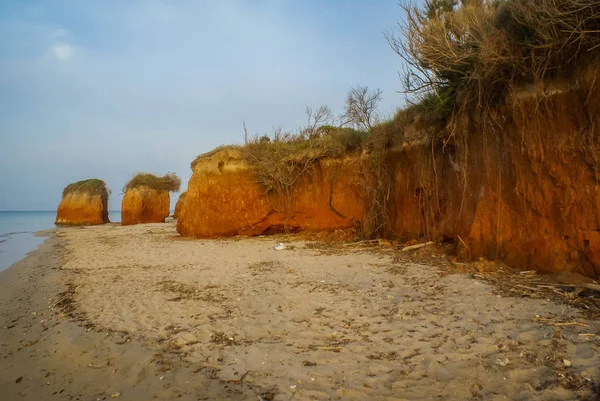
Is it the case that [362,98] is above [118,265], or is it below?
above

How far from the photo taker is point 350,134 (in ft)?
41.2

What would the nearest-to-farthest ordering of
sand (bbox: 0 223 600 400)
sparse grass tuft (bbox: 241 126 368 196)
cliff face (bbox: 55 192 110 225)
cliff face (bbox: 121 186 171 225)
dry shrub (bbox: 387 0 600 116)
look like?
sand (bbox: 0 223 600 400) < dry shrub (bbox: 387 0 600 116) < sparse grass tuft (bbox: 241 126 368 196) < cliff face (bbox: 121 186 171 225) < cliff face (bbox: 55 192 110 225)

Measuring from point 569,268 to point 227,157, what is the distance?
11590 mm

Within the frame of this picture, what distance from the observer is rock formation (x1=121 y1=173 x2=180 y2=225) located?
27406mm

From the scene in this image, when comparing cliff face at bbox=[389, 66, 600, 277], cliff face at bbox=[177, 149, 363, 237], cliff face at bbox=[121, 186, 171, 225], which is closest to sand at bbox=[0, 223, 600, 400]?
cliff face at bbox=[389, 66, 600, 277]

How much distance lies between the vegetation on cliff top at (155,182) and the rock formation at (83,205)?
Result: 4.07 metres

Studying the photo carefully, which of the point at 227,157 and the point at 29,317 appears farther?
the point at 227,157

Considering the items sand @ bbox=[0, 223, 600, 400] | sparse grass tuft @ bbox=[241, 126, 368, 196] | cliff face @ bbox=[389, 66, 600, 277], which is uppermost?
sparse grass tuft @ bbox=[241, 126, 368, 196]

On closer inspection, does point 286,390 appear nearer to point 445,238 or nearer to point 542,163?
point 542,163

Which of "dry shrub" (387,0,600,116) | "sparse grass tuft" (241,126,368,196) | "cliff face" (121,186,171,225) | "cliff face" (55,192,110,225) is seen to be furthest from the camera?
"cliff face" (55,192,110,225)

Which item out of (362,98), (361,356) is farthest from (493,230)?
(362,98)

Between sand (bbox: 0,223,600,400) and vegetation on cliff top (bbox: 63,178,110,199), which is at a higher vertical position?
vegetation on cliff top (bbox: 63,178,110,199)

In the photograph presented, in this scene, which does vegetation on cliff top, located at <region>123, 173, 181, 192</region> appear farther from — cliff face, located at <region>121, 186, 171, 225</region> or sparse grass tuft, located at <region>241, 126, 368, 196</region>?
sparse grass tuft, located at <region>241, 126, 368, 196</region>

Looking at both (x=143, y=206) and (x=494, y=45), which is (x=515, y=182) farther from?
(x=143, y=206)
